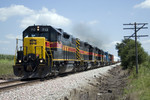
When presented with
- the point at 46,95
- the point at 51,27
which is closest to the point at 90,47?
the point at 51,27

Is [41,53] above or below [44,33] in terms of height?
below

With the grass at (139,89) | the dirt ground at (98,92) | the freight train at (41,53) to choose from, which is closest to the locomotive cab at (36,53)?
the freight train at (41,53)

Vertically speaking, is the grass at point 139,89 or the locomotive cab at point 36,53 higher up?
the locomotive cab at point 36,53

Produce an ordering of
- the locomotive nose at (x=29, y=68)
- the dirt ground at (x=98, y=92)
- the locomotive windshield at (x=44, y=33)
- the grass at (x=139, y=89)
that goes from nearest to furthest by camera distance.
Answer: the grass at (x=139, y=89) → the dirt ground at (x=98, y=92) → the locomotive nose at (x=29, y=68) → the locomotive windshield at (x=44, y=33)

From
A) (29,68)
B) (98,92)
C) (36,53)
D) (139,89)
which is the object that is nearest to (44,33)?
(36,53)

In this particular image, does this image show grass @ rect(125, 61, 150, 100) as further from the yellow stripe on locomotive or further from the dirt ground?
the yellow stripe on locomotive

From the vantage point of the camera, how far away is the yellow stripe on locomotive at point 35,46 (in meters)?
14.1

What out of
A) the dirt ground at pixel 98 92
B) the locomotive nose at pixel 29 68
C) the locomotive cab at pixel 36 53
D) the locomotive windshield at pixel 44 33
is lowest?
the dirt ground at pixel 98 92

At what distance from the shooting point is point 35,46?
46.6 ft

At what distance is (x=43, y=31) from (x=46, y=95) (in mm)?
7546

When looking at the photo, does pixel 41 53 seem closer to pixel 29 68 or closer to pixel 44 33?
pixel 29 68

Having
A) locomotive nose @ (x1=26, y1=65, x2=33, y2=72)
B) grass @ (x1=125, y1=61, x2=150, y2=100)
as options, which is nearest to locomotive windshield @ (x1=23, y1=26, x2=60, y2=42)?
locomotive nose @ (x1=26, y1=65, x2=33, y2=72)

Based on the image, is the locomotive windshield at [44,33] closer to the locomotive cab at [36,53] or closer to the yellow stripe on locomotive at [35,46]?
the locomotive cab at [36,53]

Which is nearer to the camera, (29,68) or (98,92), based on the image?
(98,92)
